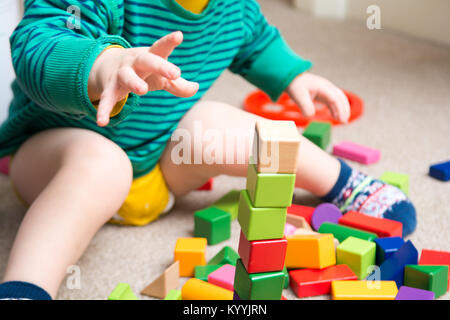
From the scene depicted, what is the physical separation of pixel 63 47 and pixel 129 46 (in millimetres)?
72

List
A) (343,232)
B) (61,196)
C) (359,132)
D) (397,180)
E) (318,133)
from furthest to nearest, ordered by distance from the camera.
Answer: (359,132) < (318,133) < (397,180) < (343,232) < (61,196)

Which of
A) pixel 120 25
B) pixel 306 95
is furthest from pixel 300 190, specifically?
pixel 120 25

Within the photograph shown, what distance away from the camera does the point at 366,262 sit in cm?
75

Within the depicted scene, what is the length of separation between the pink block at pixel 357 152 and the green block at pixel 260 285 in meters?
0.58

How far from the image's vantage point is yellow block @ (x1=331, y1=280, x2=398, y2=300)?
69 centimetres

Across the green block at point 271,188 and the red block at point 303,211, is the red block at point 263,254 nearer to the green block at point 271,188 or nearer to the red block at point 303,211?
the green block at point 271,188

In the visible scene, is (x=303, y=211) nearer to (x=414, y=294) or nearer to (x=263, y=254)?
(x=414, y=294)

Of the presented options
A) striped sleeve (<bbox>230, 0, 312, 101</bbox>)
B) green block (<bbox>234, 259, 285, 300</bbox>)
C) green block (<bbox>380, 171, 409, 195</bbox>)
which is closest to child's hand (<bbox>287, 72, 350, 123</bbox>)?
striped sleeve (<bbox>230, 0, 312, 101</bbox>)

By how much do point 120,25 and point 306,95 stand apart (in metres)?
0.34

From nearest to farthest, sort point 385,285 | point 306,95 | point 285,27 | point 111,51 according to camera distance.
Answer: point 111,51, point 385,285, point 306,95, point 285,27

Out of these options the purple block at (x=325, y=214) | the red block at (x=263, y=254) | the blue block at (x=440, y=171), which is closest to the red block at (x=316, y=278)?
the purple block at (x=325, y=214)

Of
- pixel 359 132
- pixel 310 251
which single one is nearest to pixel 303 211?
pixel 310 251

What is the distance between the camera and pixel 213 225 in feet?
2.68
